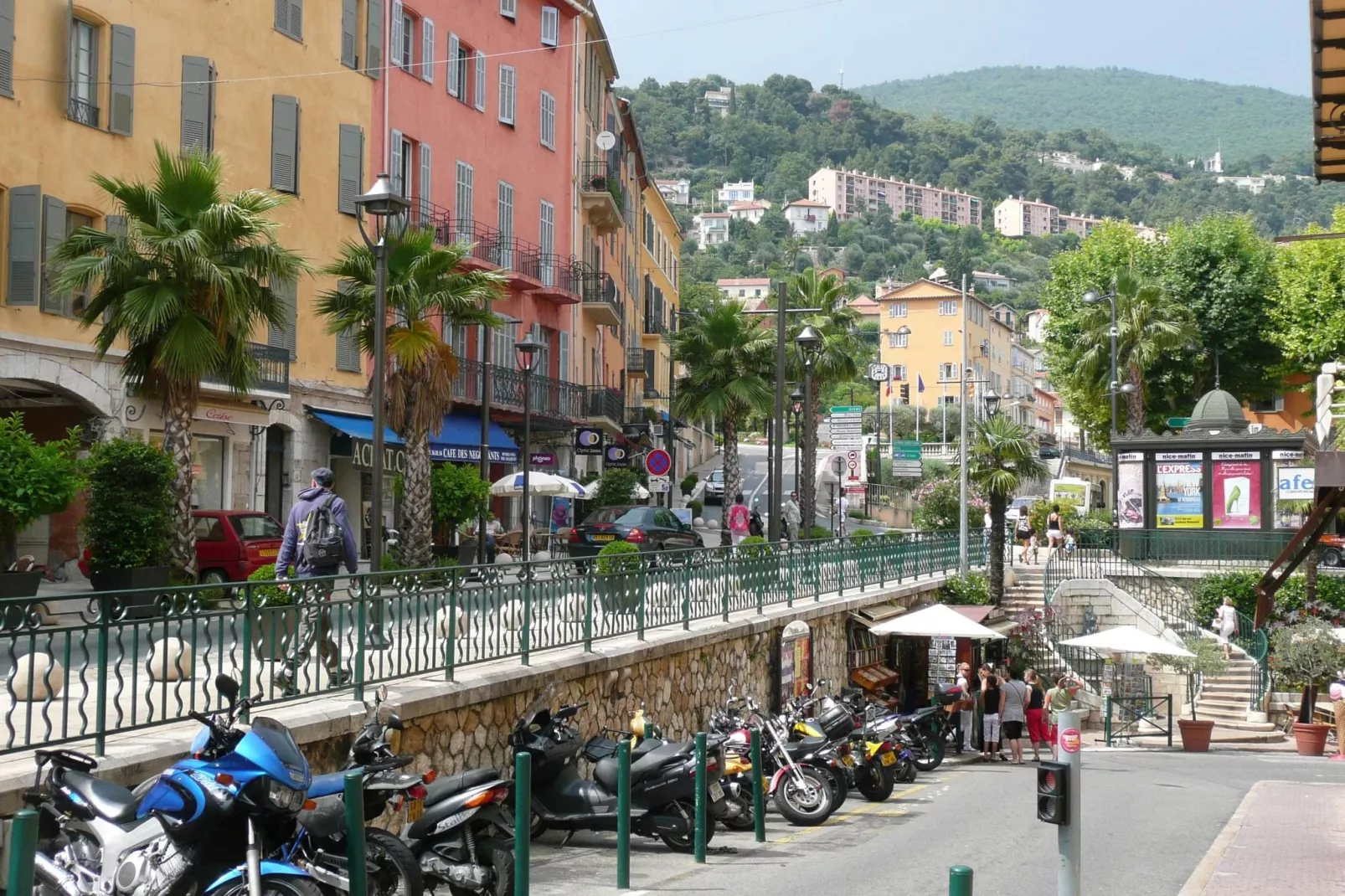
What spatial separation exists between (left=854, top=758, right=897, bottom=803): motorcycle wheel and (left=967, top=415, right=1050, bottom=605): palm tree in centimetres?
1721

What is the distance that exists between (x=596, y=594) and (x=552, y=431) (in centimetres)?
2695

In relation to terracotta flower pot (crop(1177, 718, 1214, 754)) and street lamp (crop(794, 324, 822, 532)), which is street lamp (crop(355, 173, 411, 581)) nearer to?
street lamp (crop(794, 324, 822, 532))

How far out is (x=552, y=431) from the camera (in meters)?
41.7

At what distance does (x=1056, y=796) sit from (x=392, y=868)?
3.61 meters

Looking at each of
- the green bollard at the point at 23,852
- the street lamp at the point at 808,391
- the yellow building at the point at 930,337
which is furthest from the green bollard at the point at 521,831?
the yellow building at the point at 930,337

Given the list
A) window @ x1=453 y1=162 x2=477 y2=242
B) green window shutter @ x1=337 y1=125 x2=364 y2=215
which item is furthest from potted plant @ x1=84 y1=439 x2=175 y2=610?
window @ x1=453 y1=162 x2=477 y2=242

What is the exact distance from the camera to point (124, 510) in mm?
18750

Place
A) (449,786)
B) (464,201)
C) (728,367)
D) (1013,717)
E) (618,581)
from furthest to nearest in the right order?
1. (728,367)
2. (464,201)
3. (1013,717)
4. (618,581)
5. (449,786)

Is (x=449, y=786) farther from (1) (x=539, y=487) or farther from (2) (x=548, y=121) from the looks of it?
(2) (x=548, y=121)

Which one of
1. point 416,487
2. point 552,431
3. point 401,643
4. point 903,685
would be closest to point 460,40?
point 552,431

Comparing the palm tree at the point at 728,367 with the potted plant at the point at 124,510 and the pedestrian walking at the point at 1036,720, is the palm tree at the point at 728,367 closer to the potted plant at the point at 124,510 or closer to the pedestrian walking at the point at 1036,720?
the pedestrian walking at the point at 1036,720

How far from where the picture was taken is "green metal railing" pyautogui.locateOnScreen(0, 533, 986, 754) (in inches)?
309

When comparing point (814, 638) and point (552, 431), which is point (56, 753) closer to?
point (814, 638)

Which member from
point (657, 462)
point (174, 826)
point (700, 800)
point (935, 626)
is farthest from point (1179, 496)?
point (174, 826)
